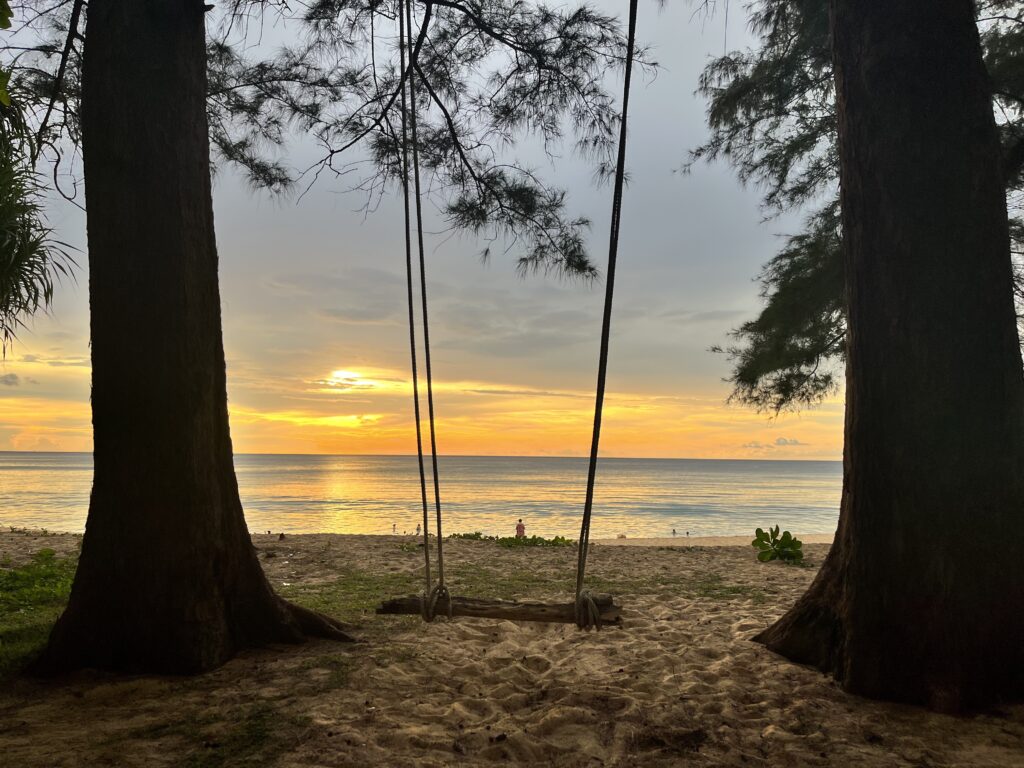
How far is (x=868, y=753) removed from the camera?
6.70 feet

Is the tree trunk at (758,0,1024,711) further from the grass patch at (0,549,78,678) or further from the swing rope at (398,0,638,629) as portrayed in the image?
the grass patch at (0,549,78,678)

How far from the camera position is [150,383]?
271 cm

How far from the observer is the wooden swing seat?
115 inches

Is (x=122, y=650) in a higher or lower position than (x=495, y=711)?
higher

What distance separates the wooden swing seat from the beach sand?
0.64 ft

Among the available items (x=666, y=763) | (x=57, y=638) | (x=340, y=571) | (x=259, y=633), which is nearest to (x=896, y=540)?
(x=666, y=763)

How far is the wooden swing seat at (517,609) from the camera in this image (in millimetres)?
2911

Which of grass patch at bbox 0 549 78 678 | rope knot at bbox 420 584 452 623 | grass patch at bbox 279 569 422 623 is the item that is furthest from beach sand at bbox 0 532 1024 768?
grass patch at bbox 279 569 422 623

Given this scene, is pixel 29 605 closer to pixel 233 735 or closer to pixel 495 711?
pixel 233 735

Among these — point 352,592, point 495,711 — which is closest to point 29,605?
point 352,592

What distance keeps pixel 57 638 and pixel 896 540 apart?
3210 mm

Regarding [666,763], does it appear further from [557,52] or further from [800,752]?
[557,52]

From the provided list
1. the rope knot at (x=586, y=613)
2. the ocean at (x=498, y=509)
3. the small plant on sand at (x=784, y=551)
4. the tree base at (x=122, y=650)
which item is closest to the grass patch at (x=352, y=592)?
the tree base at (x=122, y=650)

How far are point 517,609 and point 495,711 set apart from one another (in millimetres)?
631
